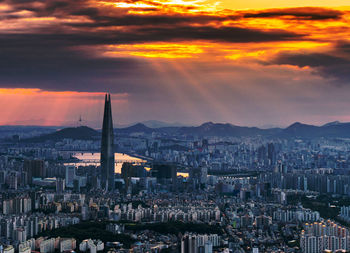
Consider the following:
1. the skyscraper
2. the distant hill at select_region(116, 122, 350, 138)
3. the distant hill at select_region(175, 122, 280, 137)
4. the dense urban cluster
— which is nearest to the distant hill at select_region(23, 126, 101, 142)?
the distant hill at select_region(116, 122, 350, 138)

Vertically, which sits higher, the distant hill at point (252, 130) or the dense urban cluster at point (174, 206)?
the distant hill at point (252, 130)

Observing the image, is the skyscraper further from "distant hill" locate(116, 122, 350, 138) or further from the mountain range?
"distant hill" locate(116, 122, 350, 138)

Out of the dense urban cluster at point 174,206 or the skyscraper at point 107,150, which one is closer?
the dense urban cluster at point 174,206

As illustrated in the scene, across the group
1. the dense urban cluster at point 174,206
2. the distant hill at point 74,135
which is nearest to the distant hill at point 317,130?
the distant hill at point 74,135

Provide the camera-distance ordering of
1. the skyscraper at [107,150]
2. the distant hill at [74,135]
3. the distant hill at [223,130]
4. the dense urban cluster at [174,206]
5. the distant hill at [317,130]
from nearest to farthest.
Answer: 1. the dense urban cluster at [174,206]
2. the skyscraper at [107,150]
3. the distant hill at [74,135]
4. the distant hill at [317,130]
5. the distant hill at [223,130]

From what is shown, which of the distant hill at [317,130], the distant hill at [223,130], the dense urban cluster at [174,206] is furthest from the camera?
the distant hill at [223,130]

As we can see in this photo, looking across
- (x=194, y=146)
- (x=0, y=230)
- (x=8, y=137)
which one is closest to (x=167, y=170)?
(x=0, y=230)

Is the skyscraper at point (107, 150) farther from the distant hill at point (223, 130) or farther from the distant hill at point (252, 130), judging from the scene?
the distant hill at point (223, 130)

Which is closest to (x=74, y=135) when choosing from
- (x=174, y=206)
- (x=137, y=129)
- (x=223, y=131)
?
(x=137, y=129)

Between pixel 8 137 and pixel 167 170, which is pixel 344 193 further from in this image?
pixel 8 137
